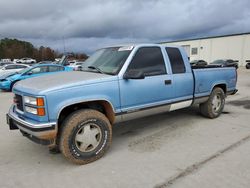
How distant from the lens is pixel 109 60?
160 inches

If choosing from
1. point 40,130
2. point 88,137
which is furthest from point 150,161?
point 40,130

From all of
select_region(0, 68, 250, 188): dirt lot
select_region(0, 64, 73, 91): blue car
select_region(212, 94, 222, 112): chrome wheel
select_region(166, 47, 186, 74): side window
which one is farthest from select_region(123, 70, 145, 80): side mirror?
select_region(0, 64, 73, 91): blue car

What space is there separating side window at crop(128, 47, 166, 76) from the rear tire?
2.00 meters

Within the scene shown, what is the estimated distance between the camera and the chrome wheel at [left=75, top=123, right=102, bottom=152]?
3.34 m

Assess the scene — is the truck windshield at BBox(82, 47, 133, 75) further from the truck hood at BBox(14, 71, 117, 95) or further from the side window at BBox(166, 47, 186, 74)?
the side window at BBox(166, 47, 186, 74)

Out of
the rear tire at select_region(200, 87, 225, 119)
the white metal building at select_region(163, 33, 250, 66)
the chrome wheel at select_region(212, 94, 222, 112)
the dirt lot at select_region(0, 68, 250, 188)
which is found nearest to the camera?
the dirt lot at select_region(0, 68, 250, 188)

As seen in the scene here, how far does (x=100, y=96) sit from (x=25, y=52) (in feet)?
288

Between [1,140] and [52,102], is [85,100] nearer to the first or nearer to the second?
[52,102]

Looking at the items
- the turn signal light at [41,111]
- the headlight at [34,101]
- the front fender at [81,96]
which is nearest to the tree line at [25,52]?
the front fender at [81,96]

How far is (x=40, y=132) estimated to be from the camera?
294 centimetres

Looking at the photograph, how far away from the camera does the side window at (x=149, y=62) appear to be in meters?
3.91

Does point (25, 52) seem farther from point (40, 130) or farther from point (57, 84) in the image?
point (40, 130)

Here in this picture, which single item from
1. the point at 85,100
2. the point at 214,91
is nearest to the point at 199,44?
the point at 214,91

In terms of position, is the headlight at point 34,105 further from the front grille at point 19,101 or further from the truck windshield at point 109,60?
the truck windshield at point 109,60
